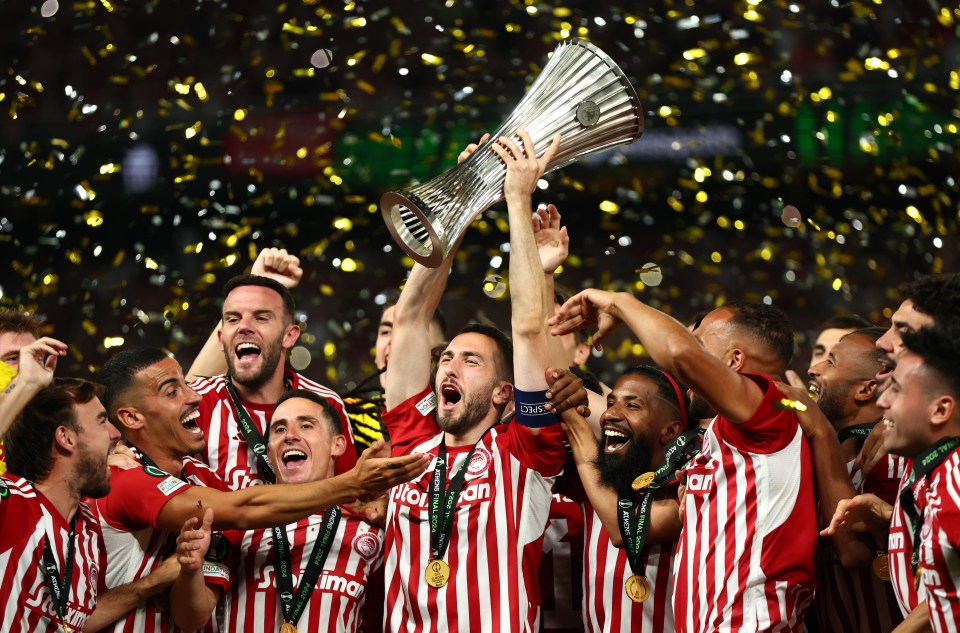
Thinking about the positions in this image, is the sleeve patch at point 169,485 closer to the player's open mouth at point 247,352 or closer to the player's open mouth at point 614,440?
the player's open mouth at point 247,352

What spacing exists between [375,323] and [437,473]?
2.94 m

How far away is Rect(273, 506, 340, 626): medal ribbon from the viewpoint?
131 inches

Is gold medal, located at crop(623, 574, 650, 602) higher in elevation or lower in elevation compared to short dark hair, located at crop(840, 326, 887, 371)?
lower

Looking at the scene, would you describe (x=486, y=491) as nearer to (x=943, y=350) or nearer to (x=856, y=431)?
(x=856, y=431)

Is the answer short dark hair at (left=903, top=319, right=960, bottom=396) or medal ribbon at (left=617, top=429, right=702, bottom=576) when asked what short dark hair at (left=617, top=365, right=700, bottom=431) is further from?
short dark hair at (left=903, top=319, right=960, bottom=396)

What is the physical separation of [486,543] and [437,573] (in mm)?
148

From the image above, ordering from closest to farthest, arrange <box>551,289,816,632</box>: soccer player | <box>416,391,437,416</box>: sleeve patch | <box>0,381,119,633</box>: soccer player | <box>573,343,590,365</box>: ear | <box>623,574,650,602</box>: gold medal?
<box>551,289,816,632</box>: soccer player
<box>0,381,119,633</box>: soccer player
<box>623,574,650,602</box>: gold medal
<box>416,391,437,416</box>: sleeve patch
<box>573,343,590,365</box>: ear

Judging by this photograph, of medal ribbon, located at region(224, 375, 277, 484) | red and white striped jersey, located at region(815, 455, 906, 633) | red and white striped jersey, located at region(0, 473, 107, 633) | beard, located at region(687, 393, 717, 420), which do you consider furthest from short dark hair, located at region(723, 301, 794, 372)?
red and white striped jersey, located at region(0, 473, 107, 633)

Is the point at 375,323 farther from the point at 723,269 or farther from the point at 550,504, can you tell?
the point at 550,504

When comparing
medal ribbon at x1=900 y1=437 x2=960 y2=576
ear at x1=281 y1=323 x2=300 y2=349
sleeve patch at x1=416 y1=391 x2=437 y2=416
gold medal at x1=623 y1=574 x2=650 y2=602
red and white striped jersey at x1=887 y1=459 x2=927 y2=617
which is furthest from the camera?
ear at x1=281 y1=323 x2=300 y2=349

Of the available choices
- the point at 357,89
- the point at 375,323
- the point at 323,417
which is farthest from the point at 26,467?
the point at 357,89

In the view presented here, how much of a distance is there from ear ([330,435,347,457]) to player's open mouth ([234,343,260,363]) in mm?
409

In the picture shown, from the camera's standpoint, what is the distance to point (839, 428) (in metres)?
3.50

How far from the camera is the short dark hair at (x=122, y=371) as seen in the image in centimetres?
361
